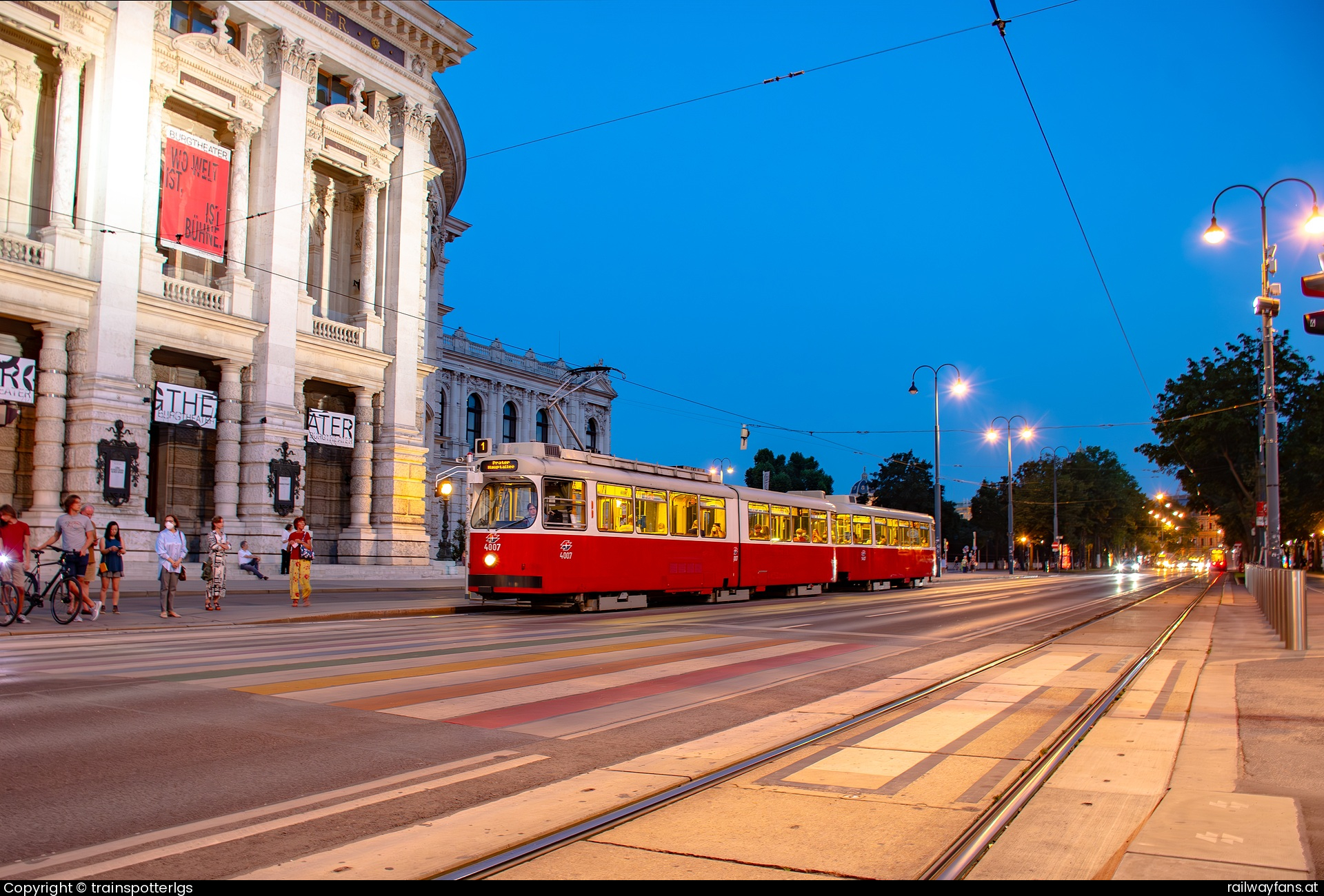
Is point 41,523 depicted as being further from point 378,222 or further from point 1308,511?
point 1308,511

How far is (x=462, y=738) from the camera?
718 centimetres

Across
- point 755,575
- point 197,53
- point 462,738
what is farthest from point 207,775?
point 197,53

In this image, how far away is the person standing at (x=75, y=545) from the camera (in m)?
15.5

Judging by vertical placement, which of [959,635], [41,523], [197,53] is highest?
[197,53]

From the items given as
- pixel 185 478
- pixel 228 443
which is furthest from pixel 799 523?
pixel 185 478

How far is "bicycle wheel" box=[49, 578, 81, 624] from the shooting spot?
50.8 ft

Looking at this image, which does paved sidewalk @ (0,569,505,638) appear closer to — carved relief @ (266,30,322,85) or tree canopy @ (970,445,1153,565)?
carved relief @ (266,30,322,85)

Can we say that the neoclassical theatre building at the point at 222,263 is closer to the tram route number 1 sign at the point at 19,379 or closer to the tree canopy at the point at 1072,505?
the tram route number 1 sign at the point at 19,379

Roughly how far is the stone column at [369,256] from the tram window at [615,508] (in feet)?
60.4

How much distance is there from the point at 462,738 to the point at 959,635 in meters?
11.6

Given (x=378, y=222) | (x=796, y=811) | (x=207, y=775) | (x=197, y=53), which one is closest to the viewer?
(x=796, y=811)

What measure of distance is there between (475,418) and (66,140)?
39643mm

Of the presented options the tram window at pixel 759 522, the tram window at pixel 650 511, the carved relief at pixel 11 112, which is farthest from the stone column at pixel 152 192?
the tram window at pixel 759 522

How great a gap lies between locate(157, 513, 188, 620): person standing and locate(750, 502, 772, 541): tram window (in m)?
15.1
